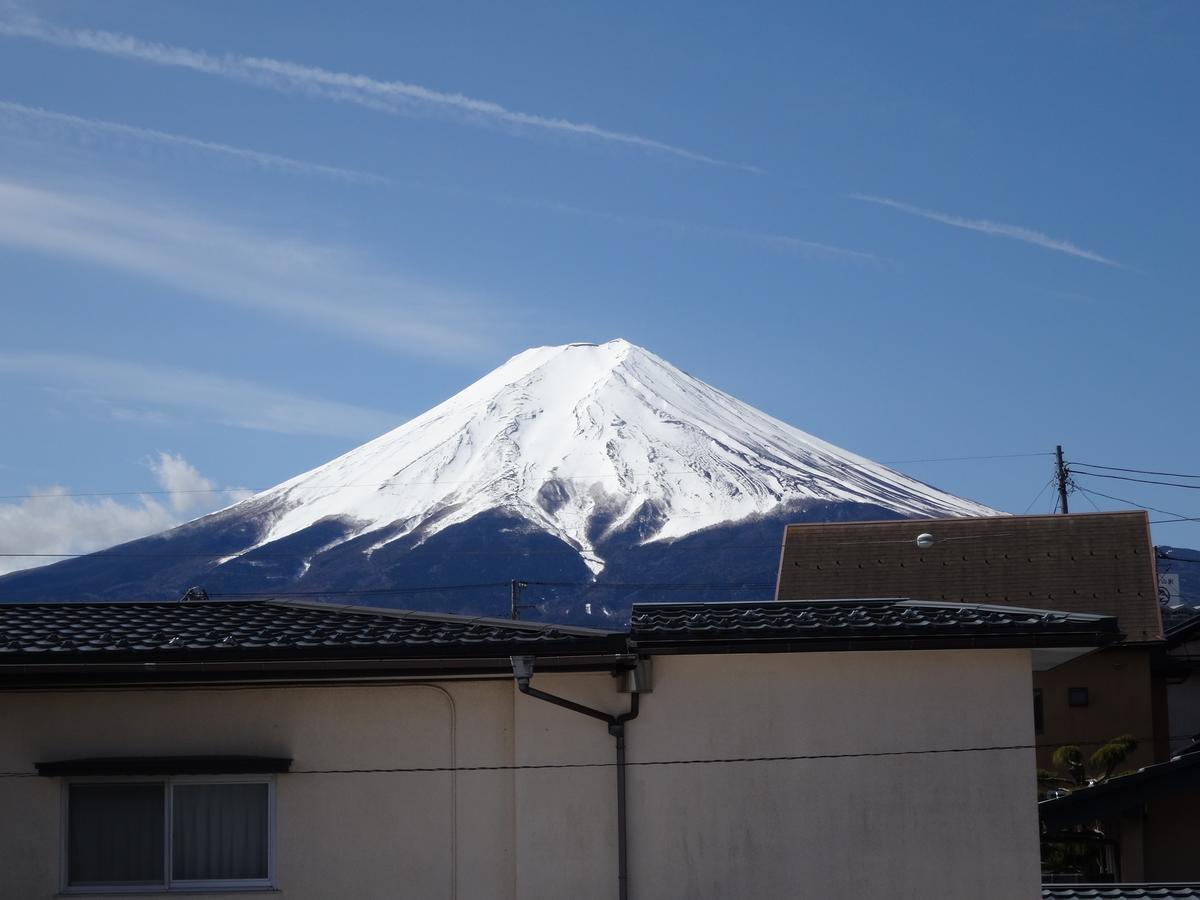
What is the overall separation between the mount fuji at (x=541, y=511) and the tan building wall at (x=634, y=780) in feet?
375

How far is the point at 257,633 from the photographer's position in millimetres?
9086

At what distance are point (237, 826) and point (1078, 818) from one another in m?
7.99

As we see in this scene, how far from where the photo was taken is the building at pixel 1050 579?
26172 mm

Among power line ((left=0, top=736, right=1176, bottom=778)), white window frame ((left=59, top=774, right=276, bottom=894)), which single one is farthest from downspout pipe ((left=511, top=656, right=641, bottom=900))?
white window frame ((left=59, top=774, right=276, bottom=894))

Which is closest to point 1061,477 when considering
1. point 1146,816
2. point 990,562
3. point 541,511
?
point 990,562

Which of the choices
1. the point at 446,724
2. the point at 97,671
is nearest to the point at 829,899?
the point at 446,724

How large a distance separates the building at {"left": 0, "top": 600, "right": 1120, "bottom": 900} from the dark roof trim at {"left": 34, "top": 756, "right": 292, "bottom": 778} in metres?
0.02

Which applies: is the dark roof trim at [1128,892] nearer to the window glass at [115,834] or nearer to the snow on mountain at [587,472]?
the window glass at [115,834]

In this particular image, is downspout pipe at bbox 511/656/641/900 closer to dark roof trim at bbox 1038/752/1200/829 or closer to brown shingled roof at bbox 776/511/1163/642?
dark roof trim at bbox 1038/752/1200/829

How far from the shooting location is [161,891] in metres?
8.66

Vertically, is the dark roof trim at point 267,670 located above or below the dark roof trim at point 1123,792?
above

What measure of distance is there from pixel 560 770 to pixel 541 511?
159 meters

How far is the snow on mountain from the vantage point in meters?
162

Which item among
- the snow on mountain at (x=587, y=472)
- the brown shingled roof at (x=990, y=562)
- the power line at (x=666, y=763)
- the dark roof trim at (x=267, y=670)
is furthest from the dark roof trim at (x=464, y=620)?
the snow on mountain at (x=587, y=472)
